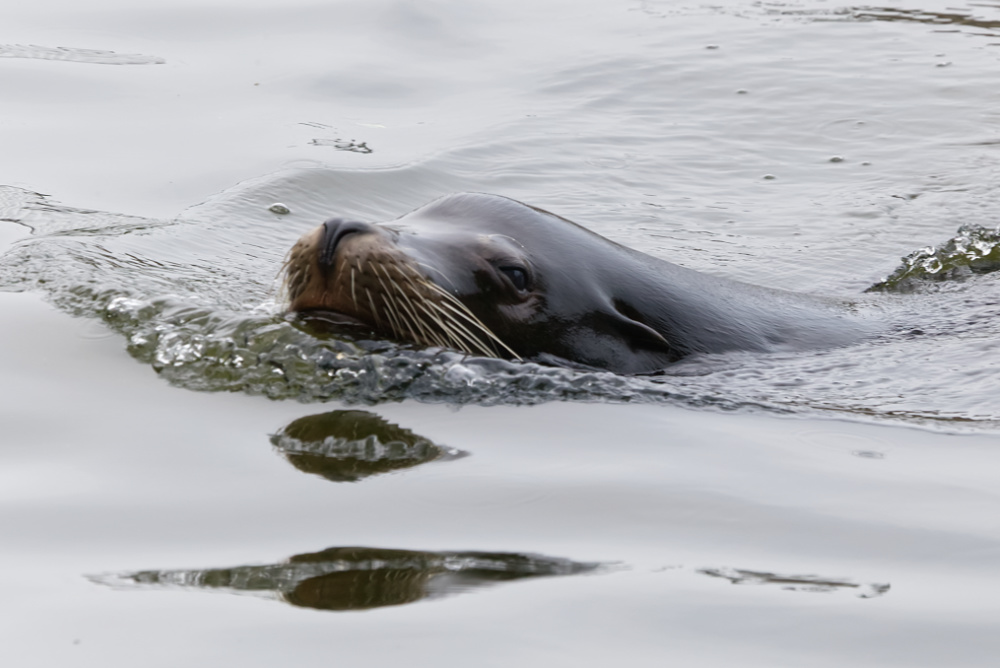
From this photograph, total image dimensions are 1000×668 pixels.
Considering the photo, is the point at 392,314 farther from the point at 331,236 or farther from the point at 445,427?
the point at 445,427

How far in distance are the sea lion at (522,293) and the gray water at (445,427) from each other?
A: 0.15 m

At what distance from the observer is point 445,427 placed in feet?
13.4

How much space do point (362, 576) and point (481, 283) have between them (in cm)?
188

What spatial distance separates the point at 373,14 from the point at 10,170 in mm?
5354

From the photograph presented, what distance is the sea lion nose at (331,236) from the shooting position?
4305 millimetres

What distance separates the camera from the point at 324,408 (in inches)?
164

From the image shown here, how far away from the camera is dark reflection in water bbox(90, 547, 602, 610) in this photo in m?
2.85

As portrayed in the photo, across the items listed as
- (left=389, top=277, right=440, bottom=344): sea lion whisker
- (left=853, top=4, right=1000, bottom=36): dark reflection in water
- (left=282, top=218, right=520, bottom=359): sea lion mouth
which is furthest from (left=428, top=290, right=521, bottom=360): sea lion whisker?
(left=853, top=4, right=1000, bottom=36): dark reflection in water

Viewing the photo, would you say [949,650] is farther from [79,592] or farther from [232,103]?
[232,103]

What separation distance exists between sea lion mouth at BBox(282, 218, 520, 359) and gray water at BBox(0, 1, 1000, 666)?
12 centimetres

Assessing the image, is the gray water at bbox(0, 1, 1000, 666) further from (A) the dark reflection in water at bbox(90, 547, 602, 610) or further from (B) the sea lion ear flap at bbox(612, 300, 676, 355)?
(B) the sea lion ear flap at bbox(612, 300, 676, 355)

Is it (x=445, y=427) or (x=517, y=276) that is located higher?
(x=517, y=276)

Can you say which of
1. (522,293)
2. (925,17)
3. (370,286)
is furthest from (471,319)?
(925,17)

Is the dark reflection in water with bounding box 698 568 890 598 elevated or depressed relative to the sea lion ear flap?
depressed
